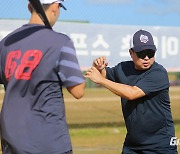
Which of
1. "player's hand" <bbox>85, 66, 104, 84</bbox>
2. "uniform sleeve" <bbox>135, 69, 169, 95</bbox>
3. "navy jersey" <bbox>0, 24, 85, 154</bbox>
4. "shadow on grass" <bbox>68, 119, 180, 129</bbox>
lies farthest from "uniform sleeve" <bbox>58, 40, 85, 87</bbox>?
"shadow on grass" <bbox>68, 119, 180, 129</bbox>

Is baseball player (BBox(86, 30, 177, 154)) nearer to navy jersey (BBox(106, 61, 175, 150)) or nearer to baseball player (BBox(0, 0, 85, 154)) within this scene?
navy jersey (BBox(106, 61, 175, 150))

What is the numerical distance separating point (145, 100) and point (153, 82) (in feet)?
0.55

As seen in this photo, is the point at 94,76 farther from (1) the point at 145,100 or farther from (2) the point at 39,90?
(2) the point at 39,90

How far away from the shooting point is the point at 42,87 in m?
2.68

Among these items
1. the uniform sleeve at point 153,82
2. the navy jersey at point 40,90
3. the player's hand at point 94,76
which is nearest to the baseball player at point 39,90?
A: the navy jersey at point 40,90

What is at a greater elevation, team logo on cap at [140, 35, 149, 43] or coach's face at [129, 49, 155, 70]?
team logo on cap at [140, 35, 149, 43]

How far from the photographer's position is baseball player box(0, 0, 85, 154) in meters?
2.67

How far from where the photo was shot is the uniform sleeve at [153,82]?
4082 mm

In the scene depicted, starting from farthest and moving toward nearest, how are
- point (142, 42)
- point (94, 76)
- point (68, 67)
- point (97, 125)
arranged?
point (97, 125) < point (142, 42) < point (94, 76) < point (68, 67)

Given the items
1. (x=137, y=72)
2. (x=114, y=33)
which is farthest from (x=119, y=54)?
(x=137, y=72)

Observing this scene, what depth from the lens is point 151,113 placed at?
4.09 metres

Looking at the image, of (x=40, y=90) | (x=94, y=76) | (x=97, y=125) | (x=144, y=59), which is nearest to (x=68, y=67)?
(x=40, y=90)

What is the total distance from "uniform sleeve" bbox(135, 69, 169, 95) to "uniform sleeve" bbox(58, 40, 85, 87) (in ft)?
4.85

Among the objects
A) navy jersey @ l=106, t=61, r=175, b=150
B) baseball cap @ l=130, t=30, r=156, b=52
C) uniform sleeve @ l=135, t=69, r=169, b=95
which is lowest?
navy jersey @ l=106, t=61, r=175, b=150
